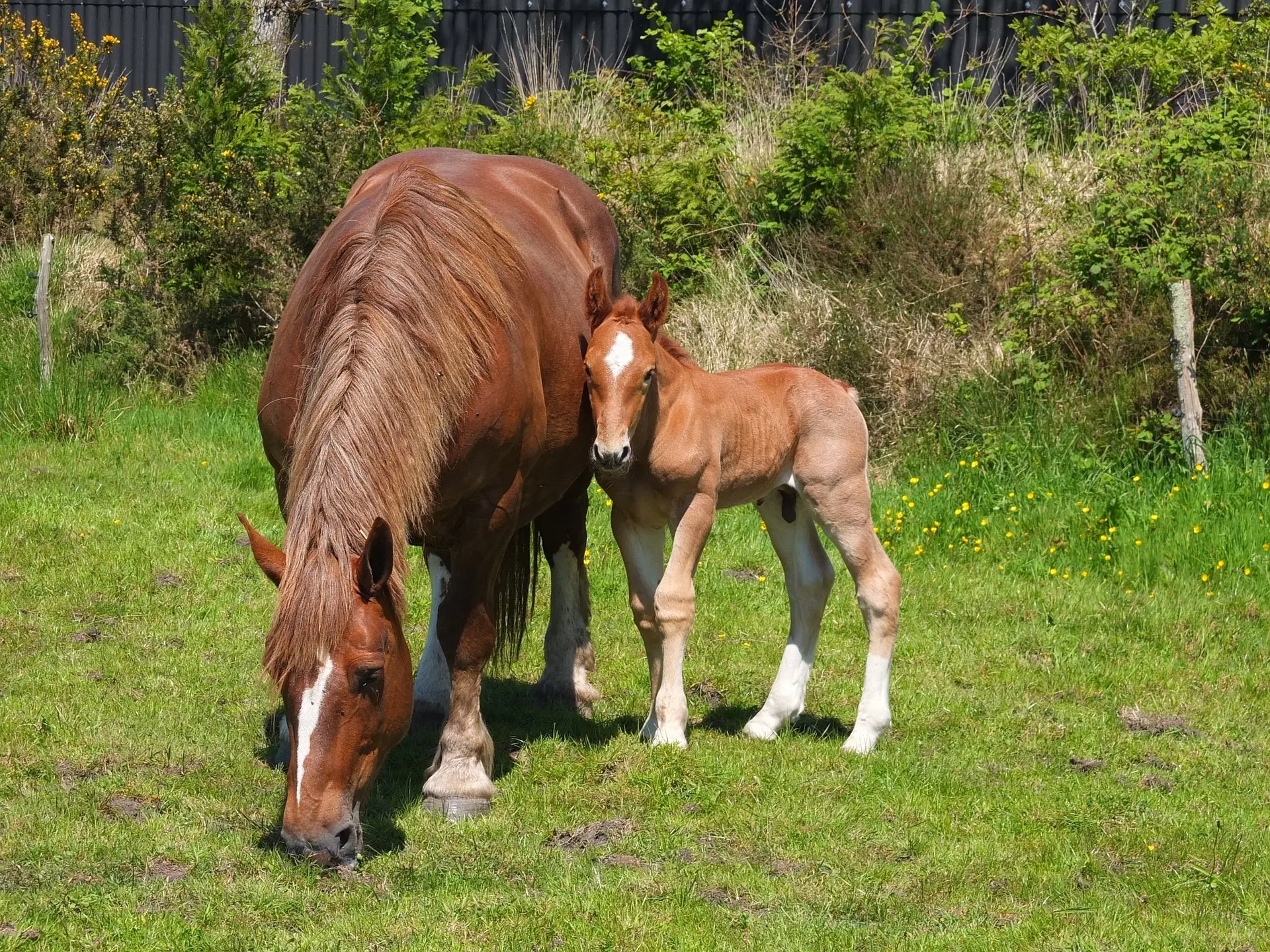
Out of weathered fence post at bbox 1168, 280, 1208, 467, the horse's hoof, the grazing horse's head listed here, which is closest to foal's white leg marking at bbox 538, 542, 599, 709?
the horse's hoof

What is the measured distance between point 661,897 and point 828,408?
2275 mm

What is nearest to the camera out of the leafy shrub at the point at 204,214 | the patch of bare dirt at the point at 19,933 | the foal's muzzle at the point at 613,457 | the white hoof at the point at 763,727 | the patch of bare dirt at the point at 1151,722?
the patch of bare dirt at the point at 19,933

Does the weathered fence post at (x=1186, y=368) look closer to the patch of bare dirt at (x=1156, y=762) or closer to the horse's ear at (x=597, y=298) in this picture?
the patch of bare dirt at (x=1156, y=762)

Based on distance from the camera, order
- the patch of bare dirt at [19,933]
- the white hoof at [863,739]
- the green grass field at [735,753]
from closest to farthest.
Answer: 1. the patch of bare dirt at [19,933]
2. the green grass field at [735,753]
3. the white hoof at [863,739]

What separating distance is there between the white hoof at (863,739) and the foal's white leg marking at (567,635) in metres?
1.23

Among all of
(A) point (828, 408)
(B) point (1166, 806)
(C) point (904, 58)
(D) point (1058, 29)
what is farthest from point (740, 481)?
(D) point (1058, 29)

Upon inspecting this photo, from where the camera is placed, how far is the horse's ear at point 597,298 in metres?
5.28

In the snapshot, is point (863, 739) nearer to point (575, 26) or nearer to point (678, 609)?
point (678, 609)

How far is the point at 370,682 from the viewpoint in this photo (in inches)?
157

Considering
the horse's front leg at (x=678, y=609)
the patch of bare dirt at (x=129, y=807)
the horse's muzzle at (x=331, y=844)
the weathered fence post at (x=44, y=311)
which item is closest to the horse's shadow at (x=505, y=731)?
the horse's front leg at (x=678, y=609)

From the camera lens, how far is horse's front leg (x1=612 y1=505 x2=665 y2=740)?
543 cm

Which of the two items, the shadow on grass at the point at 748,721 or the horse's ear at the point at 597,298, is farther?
the shadow on grass at the point at 748,721

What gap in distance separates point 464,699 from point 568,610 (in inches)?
57.1

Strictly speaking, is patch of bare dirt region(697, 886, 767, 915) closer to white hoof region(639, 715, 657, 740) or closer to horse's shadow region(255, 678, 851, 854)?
horse's shadow region(255, 678, 851, 854)
